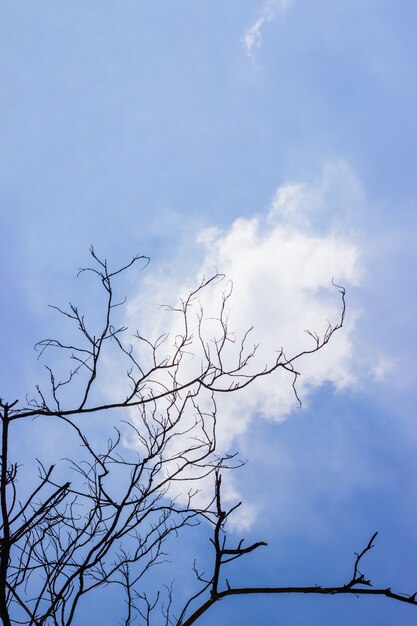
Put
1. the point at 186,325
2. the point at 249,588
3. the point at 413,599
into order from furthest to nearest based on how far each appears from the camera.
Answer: the point at 186,325 < the point at 249,588 < the point at 413,599

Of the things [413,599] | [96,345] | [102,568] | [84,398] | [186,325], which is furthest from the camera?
[102,568]

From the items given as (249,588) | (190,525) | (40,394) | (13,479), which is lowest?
(249,588)


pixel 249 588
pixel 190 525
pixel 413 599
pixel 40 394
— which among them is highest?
pixel 40 394

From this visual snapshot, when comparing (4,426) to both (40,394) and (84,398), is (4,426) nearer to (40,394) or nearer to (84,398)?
(84,398)

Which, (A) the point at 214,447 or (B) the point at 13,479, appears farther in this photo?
(A) the point at 214,447

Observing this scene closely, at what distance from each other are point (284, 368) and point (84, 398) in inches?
67.3

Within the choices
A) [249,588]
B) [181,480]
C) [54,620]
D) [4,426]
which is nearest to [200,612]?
[249,588]

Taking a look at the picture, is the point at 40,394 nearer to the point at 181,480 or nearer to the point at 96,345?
the point at 96,345

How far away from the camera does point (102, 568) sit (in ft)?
16.7

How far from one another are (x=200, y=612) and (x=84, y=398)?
Answer: 1.71 meters

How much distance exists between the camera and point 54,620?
4.39 meters

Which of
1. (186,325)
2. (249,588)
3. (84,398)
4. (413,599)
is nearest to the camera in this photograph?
(413,599)

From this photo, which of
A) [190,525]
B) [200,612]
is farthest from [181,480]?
[200,612]

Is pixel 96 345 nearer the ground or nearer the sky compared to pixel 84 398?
nearer the sky
